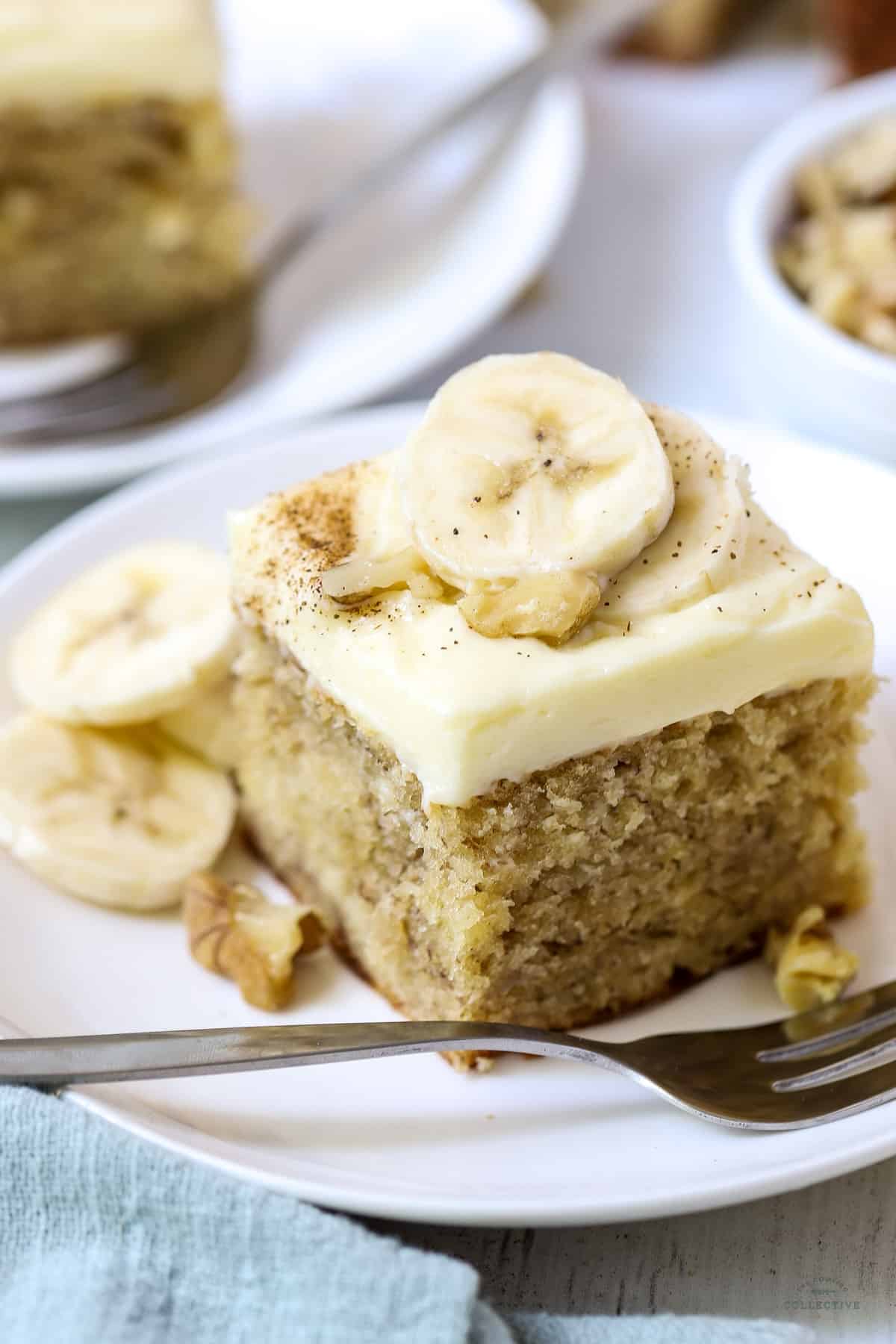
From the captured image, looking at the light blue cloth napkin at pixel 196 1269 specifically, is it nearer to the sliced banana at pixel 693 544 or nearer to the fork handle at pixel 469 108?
the sliced banana at pixel 693 544

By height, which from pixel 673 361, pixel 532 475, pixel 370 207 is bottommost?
pixel 673 361

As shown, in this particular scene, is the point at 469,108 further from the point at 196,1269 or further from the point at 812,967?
the point at 196,1269

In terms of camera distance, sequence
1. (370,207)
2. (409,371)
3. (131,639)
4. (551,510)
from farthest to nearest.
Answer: (370,207)
(409,371)
(131,639)
(551,510)

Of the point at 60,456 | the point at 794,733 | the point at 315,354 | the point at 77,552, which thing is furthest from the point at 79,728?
the point at 315,354

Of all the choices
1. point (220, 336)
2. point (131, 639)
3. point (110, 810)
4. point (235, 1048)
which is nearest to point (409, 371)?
point (220, 336)

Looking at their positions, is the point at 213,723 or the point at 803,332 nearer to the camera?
the point at 213,723

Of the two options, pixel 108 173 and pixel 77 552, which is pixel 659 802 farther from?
pixel 108 173

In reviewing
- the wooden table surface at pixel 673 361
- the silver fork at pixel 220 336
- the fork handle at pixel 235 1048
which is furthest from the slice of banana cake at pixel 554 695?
the silver fork at pixel 220 336
